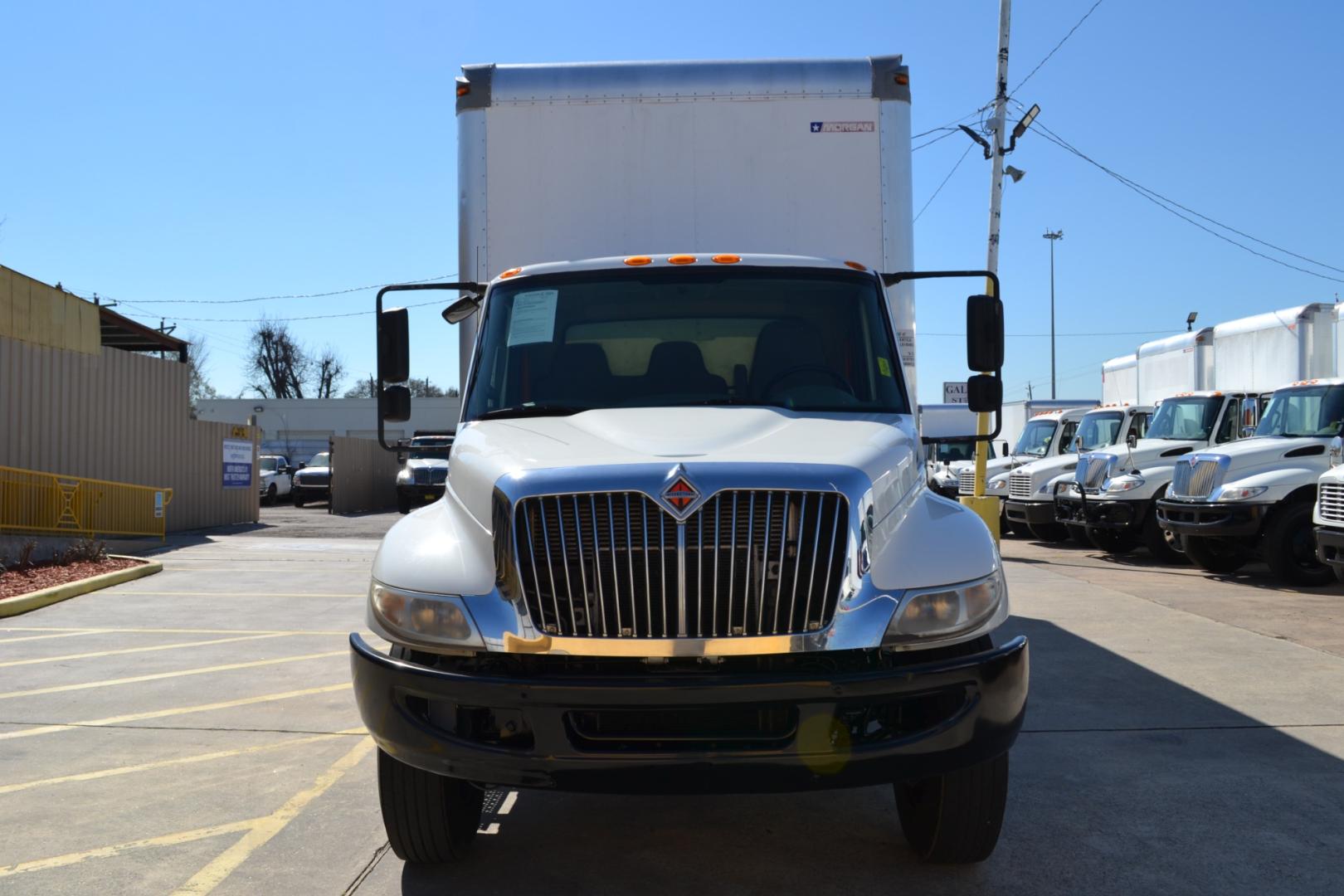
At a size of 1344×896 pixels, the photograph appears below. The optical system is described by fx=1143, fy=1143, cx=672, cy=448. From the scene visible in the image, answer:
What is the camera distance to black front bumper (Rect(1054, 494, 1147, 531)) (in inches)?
A: 604

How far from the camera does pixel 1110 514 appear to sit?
15477 mm

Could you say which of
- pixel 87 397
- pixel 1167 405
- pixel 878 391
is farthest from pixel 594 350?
pixel 87 397

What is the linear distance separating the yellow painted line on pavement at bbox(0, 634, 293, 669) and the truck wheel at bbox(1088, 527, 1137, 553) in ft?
38.0

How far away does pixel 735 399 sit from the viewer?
14.7 feet

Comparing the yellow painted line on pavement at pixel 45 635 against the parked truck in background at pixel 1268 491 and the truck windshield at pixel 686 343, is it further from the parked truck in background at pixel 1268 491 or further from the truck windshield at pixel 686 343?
the parked truck in background at pixel 1268 491

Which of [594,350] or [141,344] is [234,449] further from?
[594,350]

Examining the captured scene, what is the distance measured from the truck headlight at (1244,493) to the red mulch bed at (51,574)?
12434mm

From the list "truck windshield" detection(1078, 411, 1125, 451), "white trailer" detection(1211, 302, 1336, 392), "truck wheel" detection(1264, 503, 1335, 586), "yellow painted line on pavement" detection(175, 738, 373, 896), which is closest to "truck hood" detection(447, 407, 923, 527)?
"yellow painted line on pavement" detection(175, 738, 373, 896)

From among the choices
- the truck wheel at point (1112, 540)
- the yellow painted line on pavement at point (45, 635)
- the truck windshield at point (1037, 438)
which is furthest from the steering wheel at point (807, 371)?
the truck windshield at point (1037, 438)

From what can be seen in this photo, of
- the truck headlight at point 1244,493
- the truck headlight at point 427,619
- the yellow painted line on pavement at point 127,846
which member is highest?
the truck headlight at point 427,619

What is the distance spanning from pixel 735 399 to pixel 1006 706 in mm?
1604

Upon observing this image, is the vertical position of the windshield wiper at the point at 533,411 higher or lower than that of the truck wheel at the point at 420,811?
higher

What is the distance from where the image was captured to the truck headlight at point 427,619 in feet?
11.1

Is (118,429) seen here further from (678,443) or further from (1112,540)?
(678,443)
